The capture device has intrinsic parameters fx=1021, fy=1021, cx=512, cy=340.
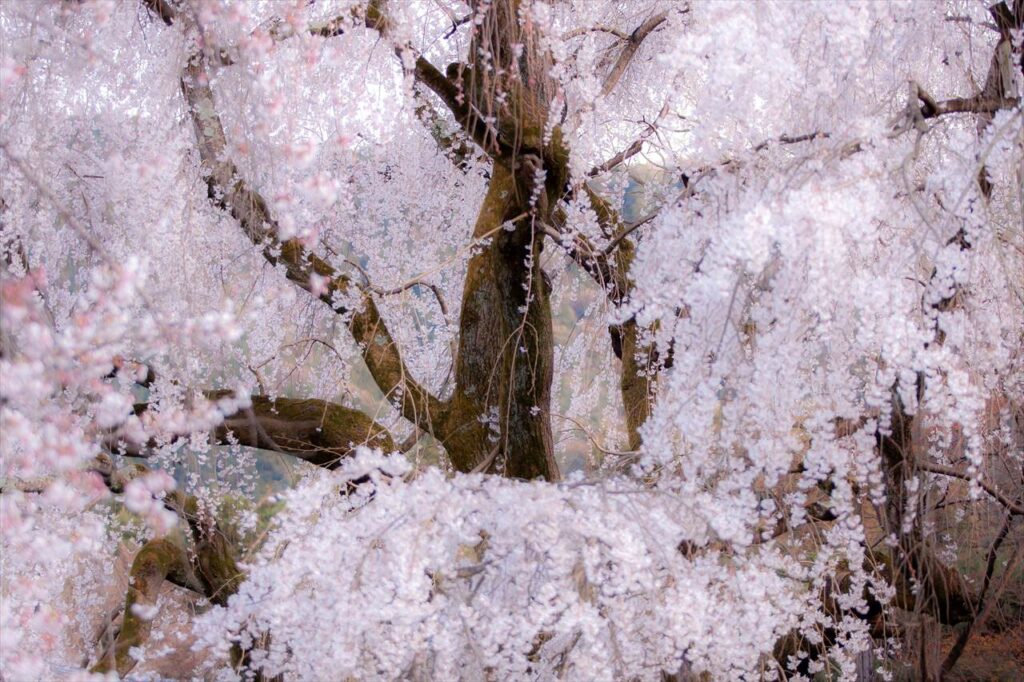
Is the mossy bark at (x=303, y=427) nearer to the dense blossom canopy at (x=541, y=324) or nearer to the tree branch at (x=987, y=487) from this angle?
the dense blossom canopy at (x=541, y=324)

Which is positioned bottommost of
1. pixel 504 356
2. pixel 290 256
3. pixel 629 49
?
pixel 504 356

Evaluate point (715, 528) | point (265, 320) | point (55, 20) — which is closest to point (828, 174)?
point (715, 528)

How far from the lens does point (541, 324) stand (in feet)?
11.9

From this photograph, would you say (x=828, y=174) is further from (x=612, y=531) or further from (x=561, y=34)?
(x=561, y=34)

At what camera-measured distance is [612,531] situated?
2.35 metres

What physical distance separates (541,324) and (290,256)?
965mm

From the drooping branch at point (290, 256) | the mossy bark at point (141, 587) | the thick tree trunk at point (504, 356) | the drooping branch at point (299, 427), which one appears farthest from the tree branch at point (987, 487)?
the mossy bark at point (141, 587)

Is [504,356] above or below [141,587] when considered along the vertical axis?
above

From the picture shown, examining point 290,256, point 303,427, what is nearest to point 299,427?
point 303,427

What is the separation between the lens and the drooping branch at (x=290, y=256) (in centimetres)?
364

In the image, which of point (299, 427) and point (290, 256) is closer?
point (290, 256)

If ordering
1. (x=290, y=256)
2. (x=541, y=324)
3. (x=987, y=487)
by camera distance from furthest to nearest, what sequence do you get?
(x=290, y=256), (x=541, y=324), (x=987, y=487)

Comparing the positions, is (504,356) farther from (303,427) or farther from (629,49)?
(629,49)

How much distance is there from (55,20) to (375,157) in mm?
1911
